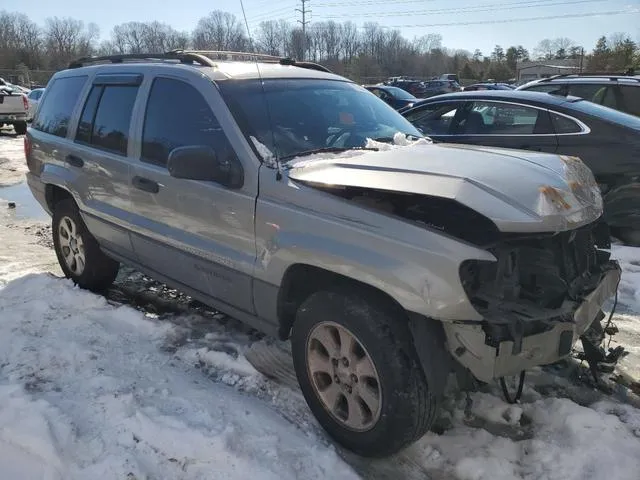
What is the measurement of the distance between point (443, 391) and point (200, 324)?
→ 89.2 inches

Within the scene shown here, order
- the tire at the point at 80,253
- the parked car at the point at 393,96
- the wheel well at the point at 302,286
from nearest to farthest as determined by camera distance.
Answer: the wheel well at the point at 302,286, the tire at the point at 80,253, the parked car at the point at 393,96

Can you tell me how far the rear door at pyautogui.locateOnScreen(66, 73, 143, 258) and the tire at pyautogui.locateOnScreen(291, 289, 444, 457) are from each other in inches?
77.0

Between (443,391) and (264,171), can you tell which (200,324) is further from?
(443,391)

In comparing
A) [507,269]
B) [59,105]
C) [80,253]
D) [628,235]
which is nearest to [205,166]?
[507,269]

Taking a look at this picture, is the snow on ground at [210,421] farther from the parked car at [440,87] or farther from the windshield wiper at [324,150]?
the parked car at [440,87]

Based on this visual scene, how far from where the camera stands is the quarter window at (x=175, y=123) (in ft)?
11.4

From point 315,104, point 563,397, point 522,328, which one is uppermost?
point 315,104

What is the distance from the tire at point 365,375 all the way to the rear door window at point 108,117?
2.13 m

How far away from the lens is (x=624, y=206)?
20.2ft

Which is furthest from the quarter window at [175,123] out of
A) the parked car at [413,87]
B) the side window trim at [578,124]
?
the parked car at [413,87]

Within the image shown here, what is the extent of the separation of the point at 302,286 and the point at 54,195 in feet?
10.6

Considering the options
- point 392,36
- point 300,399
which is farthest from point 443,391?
point 392,36

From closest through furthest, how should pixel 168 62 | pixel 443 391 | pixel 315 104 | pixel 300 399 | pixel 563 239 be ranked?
pixel 443 391, pixel 563 239, pixel 300 399, pixel 315 104, pixel 168 62

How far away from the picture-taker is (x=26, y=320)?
422 centimetres
